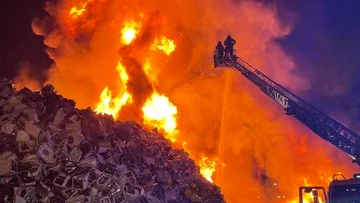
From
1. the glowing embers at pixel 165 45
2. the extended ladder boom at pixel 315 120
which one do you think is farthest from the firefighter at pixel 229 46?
the glowing embers at pixel 165 45

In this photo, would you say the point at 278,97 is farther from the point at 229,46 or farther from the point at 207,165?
the point at 207,165

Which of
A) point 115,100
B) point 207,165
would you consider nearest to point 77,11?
point 115,100

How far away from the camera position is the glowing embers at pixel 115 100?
31.9m

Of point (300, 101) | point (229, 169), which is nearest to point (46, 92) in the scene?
point (300, 101)

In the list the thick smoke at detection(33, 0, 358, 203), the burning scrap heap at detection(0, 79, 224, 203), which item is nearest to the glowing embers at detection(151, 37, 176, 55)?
the thick smoke at detection(33, 0, 358, 203)

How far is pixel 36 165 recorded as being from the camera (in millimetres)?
12102

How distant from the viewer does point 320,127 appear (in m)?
18.9

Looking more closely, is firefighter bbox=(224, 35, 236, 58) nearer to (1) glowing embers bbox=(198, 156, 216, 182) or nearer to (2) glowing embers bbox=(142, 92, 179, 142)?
(2) glowing embers bbox=(142, 92, 179, 142)

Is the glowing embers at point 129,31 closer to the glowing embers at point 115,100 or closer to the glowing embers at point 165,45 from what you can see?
the glowing embers at point 165,45

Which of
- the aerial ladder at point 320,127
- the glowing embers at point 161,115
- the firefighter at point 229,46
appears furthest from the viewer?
the glowing embers at point 161,115

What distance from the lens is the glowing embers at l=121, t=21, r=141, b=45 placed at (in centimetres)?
3414

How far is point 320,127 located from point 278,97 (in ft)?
9.68

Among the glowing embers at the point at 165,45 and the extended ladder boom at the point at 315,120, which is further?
the glowing embers at the point at 165,45

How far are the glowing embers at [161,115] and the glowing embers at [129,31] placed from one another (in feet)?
21.5
